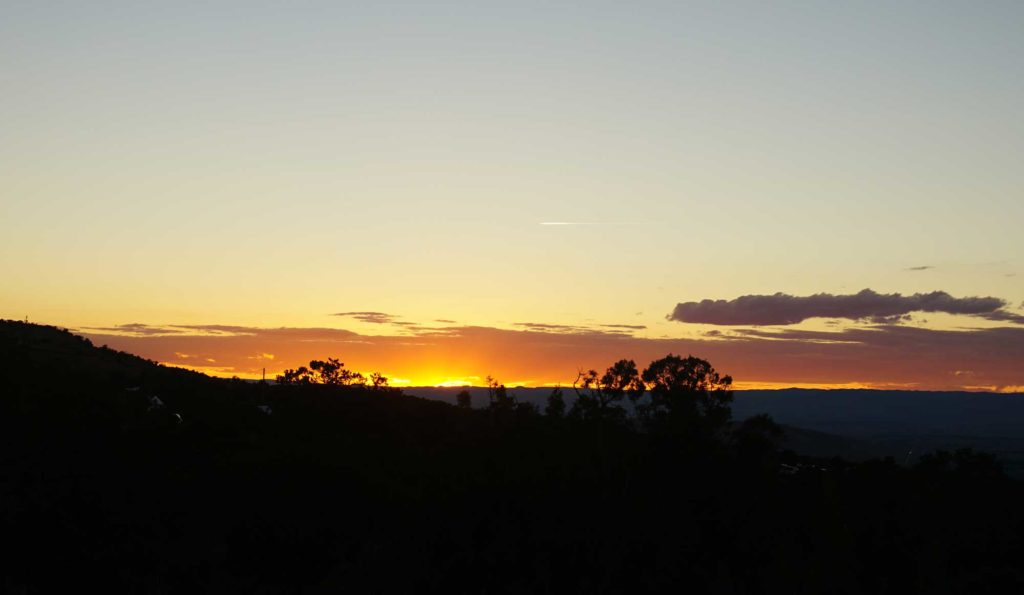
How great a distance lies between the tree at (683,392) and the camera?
99.5m

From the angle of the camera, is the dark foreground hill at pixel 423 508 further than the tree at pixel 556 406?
No

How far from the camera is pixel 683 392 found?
101m

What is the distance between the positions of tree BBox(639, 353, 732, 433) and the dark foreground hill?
63.0 feet

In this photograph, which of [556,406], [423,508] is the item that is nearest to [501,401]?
[556,406]

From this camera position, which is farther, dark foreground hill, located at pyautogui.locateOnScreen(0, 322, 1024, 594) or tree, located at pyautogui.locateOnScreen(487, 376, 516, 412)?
tree, located at pyautogui.locateOnScreen(487, 376, 516, 412)

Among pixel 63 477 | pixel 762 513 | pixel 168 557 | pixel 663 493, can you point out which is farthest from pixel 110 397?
pixel 762 513

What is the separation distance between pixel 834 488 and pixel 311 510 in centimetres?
3619

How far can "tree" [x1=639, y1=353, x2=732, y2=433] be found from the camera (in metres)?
99.5

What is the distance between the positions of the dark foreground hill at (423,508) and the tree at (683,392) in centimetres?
1919

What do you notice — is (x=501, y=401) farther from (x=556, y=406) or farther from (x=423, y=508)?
(x=423, y=508)

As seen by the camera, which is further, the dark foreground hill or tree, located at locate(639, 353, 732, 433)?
tree, located at locate(639, 353, 732, 433)

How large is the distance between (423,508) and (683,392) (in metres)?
58.8

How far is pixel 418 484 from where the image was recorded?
2137 inches

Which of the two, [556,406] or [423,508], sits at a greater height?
[556,406]
